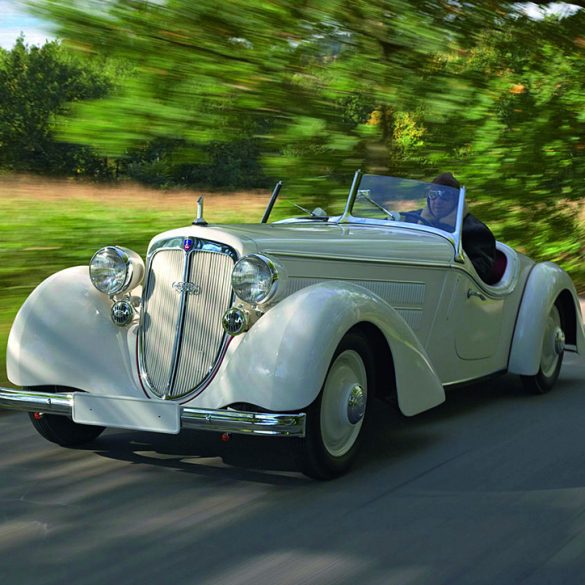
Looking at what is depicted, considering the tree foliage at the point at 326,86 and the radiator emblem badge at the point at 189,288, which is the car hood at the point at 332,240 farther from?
the tree foliage at the point at 326,86

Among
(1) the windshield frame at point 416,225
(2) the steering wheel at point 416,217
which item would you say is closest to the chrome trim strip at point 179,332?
(1) the windshield frame at point 416,225

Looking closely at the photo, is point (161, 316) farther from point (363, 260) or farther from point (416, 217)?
point (416, 217)

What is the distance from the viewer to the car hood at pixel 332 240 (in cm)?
450

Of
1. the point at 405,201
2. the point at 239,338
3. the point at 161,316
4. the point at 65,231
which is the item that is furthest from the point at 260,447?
the point at 65,231

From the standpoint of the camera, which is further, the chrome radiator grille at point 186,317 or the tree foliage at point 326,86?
the tree foliage at point 326,86

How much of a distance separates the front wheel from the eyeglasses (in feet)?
5.77

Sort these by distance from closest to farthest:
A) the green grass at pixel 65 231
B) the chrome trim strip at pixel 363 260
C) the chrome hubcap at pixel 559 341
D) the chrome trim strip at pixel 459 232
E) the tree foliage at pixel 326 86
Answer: the chrome trim strip at pixel 363 260
the chrome trim strip at pixel 459 232
the chrome hubcap at pixel 559 341
the tree foliage at pixel 326 86
the green grass at pixel 65 231

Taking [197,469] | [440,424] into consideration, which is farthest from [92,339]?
[440,424]

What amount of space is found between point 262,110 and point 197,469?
4.90 meters

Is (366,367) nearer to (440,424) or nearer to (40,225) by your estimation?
(440,424)

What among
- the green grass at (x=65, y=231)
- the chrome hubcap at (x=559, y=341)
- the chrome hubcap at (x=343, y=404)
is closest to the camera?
the chrome hubcap at (x=343, y=404)

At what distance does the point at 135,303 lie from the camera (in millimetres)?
4688

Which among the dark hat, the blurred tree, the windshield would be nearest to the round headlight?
the windshield

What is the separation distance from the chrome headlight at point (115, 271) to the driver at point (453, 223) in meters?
2.04
